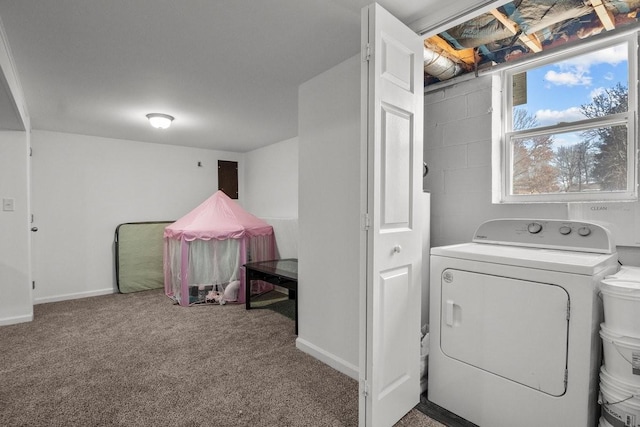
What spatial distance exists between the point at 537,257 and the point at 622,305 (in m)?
0.36

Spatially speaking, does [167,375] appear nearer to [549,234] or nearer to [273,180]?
[549,234]

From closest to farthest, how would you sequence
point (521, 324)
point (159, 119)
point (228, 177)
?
point (521, 324), point (159, 119), point (228, 177)

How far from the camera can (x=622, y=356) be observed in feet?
4.36

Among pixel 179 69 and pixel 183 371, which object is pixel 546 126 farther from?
pixel 183 371

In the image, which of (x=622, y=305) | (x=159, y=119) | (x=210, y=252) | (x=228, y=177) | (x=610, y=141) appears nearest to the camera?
(x=622, y=305)

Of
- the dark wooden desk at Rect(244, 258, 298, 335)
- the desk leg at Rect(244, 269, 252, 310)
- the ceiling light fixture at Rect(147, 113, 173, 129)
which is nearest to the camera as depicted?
the dark wooden desk at Rect(244, 258, 298, 335)

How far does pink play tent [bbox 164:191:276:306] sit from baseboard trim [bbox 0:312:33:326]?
138 cm

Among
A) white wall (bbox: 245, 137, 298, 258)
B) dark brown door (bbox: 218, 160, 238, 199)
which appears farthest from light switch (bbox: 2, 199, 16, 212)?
white wall (bbox: 245, 137, 298, 258)

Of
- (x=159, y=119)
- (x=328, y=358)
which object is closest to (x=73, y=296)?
(x=159, y=119)

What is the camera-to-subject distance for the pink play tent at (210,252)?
4.00 meters

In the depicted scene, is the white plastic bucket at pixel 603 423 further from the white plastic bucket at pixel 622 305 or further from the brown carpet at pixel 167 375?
the brown carpet at pixel 167 375

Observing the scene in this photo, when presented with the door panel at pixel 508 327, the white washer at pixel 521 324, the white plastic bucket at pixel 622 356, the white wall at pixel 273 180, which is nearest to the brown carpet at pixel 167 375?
the white washer at pixel 521 324

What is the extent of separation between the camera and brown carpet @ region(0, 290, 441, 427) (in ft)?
6.07

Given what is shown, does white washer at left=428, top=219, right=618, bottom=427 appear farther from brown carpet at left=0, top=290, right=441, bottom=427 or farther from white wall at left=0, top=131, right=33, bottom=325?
white wall at left=0, top=131, right=33, bottom=325
